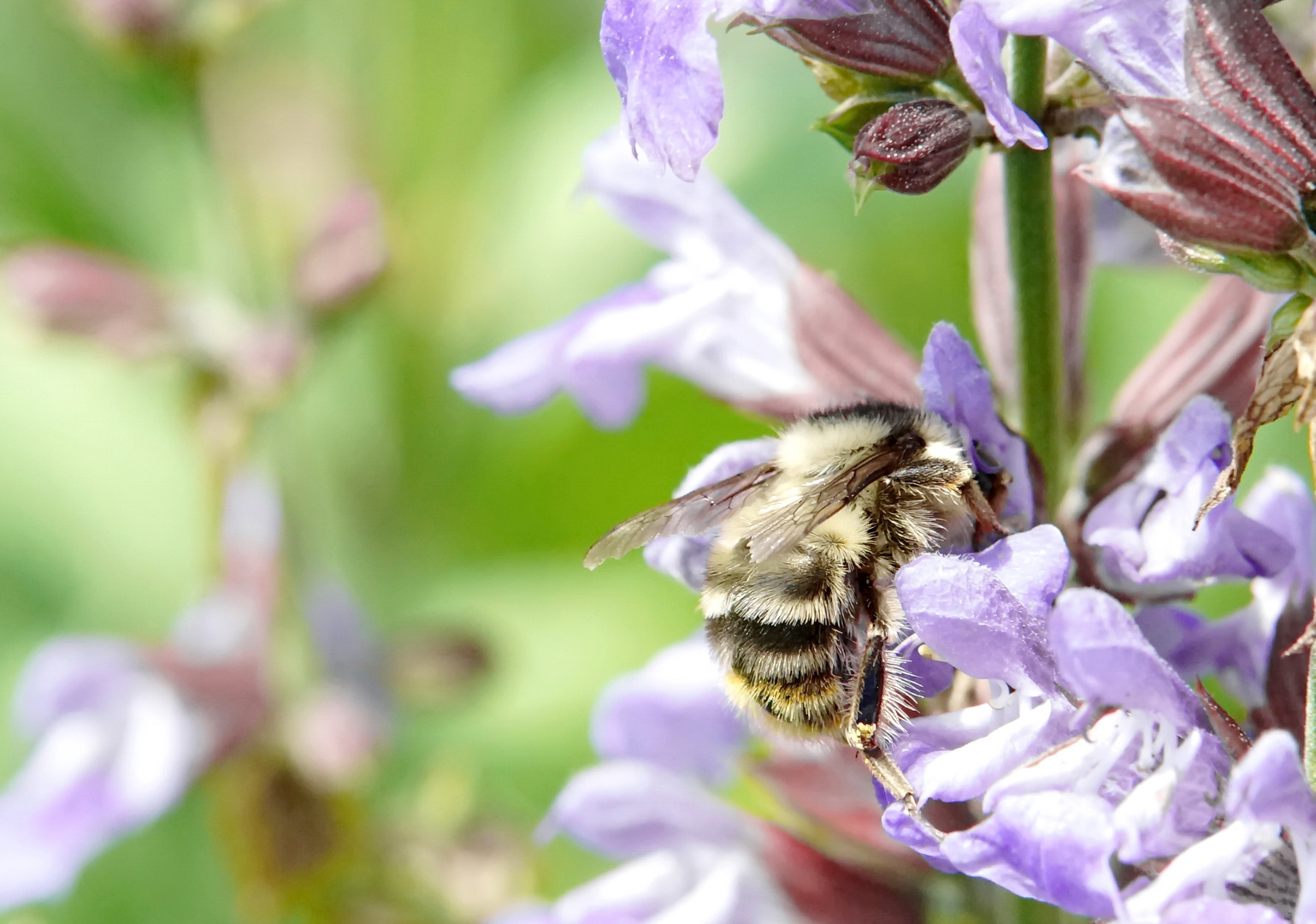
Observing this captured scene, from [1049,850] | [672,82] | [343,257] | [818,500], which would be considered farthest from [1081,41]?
[343,257]

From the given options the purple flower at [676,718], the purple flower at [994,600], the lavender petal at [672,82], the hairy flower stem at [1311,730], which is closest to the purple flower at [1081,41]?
the lavender petal at [672,82]

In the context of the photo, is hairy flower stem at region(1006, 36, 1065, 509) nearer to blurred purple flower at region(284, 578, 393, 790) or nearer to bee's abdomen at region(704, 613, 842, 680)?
bee's abdomen at region(704, 613, 842, 680)

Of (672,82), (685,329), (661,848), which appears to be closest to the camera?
(672,82)

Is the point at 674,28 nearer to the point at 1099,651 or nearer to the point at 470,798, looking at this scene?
the point at 1099,651

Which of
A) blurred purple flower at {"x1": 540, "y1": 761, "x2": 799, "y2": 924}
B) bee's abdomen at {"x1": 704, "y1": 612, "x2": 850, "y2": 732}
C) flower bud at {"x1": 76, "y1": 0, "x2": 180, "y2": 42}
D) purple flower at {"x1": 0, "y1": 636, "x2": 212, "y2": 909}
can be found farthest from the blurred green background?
bee's abdomen at {"x1": 704, "y1": 612, "x2": 850, "y2": 732}

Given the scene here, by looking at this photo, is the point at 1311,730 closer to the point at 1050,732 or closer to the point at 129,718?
the point at 1050,732

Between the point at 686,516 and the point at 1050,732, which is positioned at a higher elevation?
the point at 686,516
